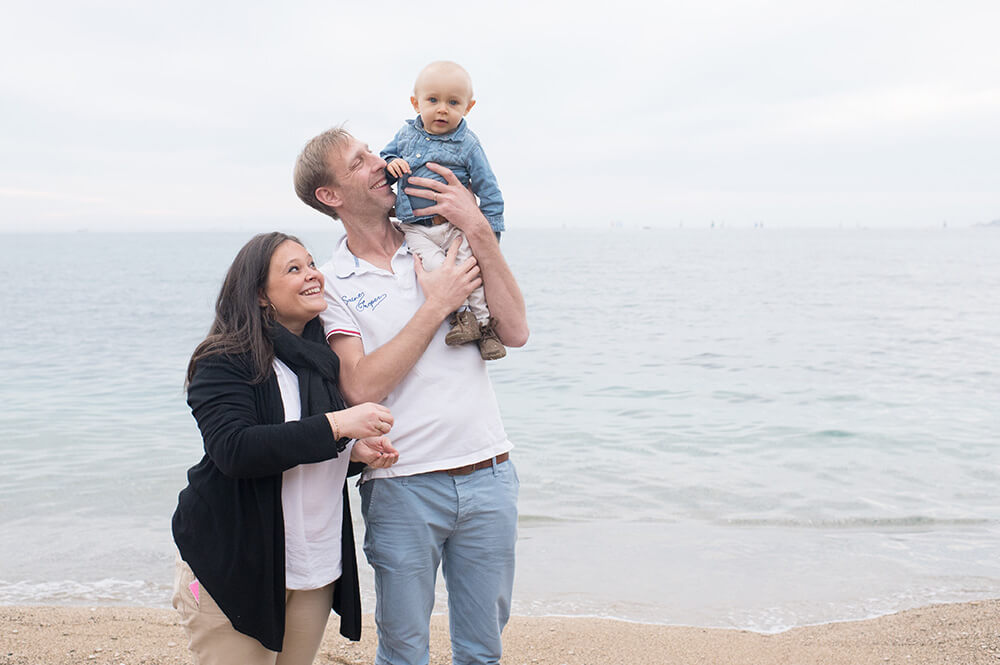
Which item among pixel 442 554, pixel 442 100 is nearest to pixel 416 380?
pixel 442 554

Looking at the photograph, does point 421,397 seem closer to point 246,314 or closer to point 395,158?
point 246,314

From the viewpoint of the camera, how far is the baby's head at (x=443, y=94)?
116 inches

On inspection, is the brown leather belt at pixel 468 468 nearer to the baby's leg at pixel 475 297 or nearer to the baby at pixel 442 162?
the baby at pixel 442 162

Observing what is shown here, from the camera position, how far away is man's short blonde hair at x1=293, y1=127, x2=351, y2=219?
8.97 feet

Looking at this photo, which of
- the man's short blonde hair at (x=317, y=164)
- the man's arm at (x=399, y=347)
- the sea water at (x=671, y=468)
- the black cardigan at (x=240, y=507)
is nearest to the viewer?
the black cardigan at (x=240, y=507)

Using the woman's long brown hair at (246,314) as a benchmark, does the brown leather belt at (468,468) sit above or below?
below

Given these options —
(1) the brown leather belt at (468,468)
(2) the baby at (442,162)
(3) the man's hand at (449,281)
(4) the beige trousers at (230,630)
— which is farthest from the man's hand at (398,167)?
(4) the beige trousers at (230,630)

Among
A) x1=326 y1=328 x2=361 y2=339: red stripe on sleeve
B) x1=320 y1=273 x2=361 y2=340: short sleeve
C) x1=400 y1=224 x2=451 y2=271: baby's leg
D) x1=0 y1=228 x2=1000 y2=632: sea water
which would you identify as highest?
x1=400 y1=224 x2=451 y2=271: baby's leg

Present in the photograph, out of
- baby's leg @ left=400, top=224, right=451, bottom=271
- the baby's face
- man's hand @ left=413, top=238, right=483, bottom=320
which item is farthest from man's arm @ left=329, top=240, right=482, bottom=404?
the baby's face

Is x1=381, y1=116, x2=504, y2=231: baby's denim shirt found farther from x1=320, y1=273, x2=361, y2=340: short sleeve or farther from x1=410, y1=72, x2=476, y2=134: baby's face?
x1=320, y1=273, x2=361, y2=340: short sleeve

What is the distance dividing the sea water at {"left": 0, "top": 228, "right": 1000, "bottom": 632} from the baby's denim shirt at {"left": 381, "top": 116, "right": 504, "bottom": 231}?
3273 millimetres

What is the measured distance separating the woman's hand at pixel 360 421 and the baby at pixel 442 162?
0.49 metres

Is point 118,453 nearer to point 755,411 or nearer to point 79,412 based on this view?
point 79,412

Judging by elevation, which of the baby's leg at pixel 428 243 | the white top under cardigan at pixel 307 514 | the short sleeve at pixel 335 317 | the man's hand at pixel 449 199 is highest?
the man's hand at pixel 449 199
